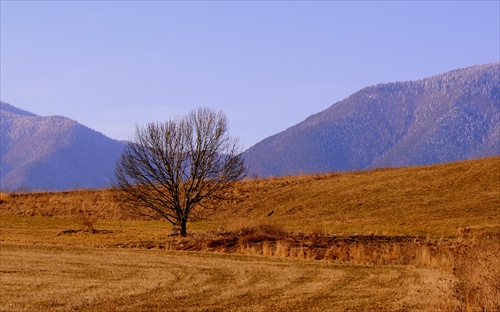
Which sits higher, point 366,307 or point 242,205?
point 242,205

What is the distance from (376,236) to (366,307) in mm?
26567

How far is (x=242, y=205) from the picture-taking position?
249ft

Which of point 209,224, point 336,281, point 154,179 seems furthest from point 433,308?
point 209,224

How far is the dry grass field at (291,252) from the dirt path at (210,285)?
5cm

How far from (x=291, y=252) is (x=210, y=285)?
12.0m

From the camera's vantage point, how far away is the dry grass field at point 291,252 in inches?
822

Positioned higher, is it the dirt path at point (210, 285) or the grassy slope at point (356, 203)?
the grassy slope at point (356, 203)

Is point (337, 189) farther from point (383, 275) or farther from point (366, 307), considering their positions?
point (366, 307)

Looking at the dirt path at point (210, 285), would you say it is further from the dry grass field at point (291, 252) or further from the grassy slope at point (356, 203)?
the grassy slope at point (356, 203)

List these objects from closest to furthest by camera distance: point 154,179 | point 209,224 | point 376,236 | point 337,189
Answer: point 376,236, point 154,179, point 209,224, point 337,189

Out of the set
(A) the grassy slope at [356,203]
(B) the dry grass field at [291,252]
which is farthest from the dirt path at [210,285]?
(A) the grassy slope at [356,203]

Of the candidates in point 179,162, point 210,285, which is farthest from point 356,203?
point 210,285

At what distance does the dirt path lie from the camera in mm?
20141

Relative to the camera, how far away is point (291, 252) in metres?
35.8
